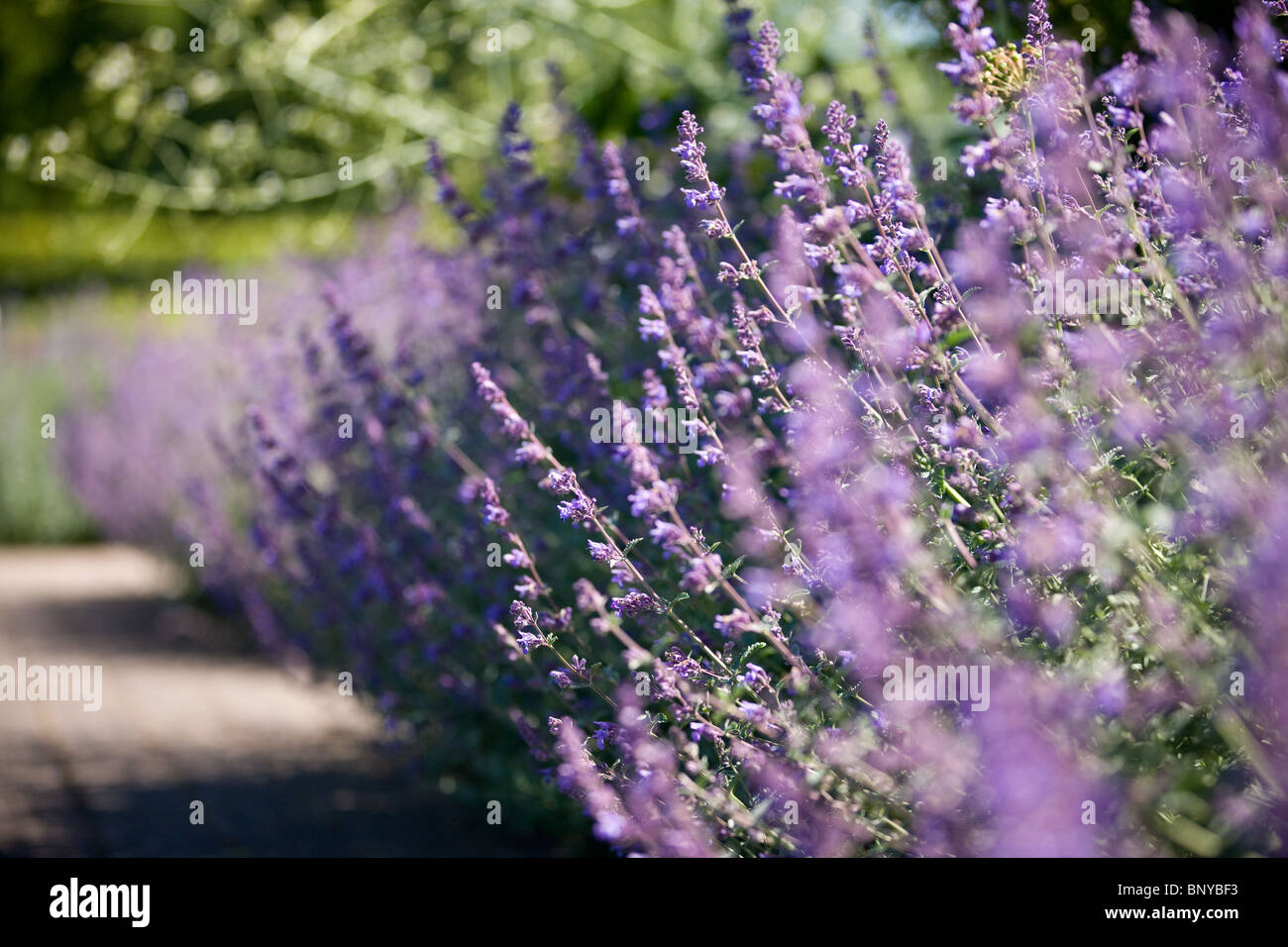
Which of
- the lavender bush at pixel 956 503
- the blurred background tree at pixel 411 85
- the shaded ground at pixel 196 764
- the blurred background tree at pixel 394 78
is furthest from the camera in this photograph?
the blurred background tree at pixel 394 78

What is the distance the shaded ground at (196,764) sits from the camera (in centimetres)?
350

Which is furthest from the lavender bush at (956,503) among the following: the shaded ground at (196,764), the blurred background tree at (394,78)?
the blurred background tree at (394,78)

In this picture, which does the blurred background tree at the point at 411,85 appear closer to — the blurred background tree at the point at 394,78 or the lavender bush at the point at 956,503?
the blurred background tree at the point at 394,78

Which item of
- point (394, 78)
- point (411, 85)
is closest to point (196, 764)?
point (411, 85)

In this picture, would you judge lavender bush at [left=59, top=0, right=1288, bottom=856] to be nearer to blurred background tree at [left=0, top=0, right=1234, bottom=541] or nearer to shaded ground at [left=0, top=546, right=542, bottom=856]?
blurred background tree at [left=0, top=0, right=1234, bottom=541]

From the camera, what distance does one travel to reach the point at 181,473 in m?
6.78

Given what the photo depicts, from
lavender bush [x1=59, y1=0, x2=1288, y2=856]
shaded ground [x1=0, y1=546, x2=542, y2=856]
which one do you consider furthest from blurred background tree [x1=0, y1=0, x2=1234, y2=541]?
shaded ground [x1=0, y1=546, x2=542, y2=856]

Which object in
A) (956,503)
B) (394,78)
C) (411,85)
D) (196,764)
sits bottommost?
(196,764)

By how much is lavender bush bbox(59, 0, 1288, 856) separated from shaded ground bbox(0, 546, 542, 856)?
3.04 ft

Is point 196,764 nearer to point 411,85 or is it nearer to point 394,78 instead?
point 411,85

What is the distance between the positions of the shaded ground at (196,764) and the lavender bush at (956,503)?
36.5 inches

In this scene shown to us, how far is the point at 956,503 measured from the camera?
1877mm

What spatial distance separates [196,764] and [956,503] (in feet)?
10.9
